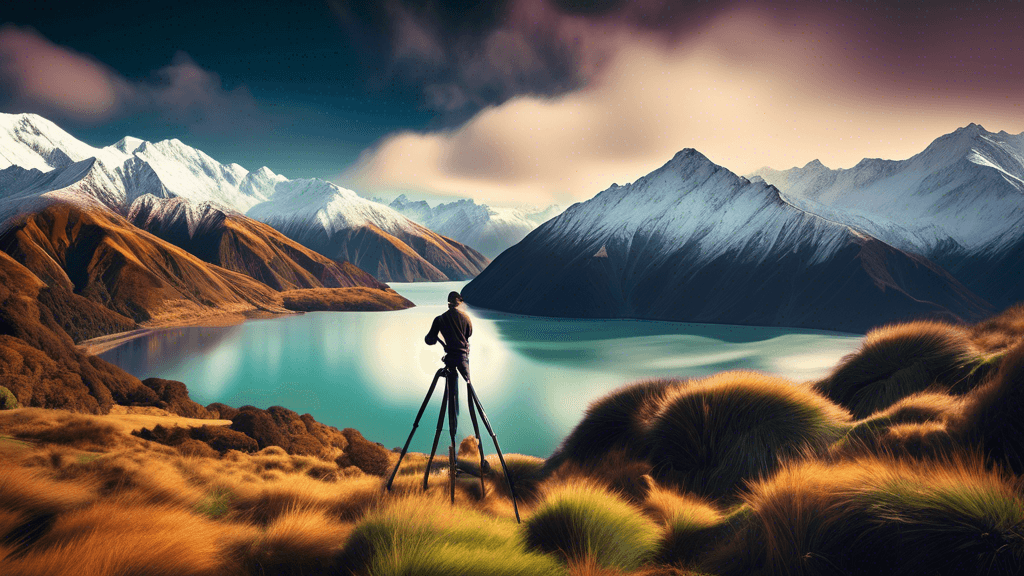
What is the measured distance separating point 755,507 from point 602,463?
14.1 ft

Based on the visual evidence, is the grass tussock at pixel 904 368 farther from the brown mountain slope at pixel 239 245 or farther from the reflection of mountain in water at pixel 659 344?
the brown mountain slope at pixel 239 245

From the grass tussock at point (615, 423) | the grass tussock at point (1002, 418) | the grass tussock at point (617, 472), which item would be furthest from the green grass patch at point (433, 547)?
the grass tussock at point (615, 423)

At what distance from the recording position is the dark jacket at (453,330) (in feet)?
16.2

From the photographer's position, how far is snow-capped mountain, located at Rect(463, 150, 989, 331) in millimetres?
84062

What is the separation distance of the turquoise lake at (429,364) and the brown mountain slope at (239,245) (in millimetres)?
64544

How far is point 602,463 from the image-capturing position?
24.0 ft

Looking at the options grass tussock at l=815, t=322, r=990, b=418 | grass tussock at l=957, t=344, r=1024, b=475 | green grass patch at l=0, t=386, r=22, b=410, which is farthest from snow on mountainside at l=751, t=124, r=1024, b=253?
green grass patch at l=0, t=386, r=22, b=410

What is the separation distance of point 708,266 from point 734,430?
11010 cm

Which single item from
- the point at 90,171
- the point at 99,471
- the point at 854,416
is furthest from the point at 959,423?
the point at 90,171

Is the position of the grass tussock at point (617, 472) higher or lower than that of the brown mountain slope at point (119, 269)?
lower

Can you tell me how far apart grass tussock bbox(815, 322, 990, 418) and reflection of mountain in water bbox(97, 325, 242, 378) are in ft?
184

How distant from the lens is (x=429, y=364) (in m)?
54.1

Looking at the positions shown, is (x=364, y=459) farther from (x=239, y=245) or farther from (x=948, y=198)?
(x=948, y=198)

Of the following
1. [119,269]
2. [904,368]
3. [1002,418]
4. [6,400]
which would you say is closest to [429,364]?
[6,400]
